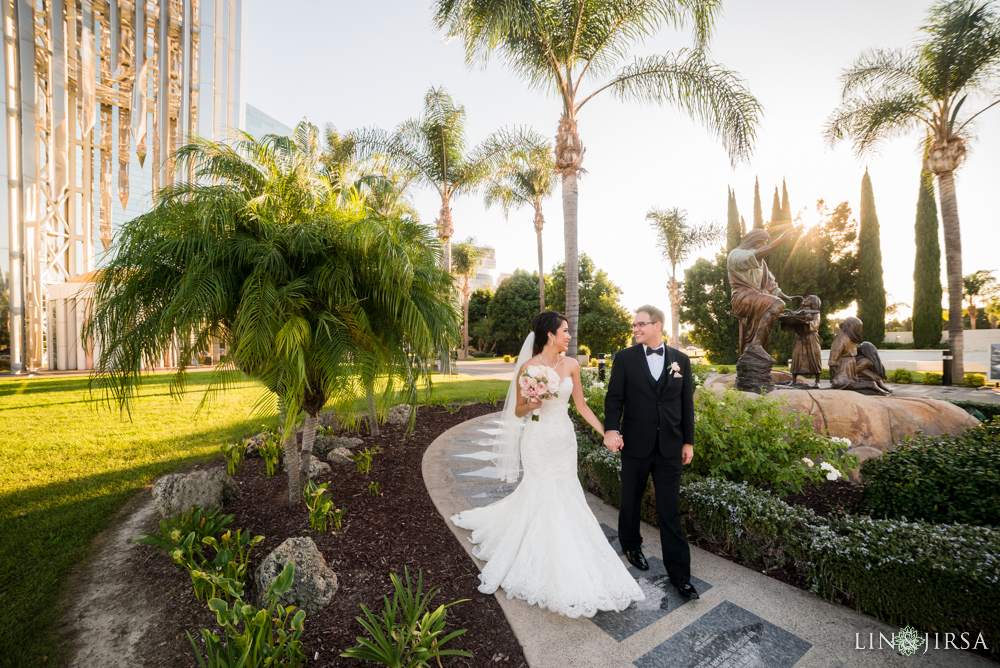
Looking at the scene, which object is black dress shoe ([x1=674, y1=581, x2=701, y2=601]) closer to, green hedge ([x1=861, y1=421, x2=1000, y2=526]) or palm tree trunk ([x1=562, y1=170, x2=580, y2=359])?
green hedge ([x1=861, y1=421, x2=1000, y2=526])

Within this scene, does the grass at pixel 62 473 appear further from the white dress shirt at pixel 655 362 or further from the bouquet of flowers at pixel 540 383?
the white dress shirt at pixel 655 362

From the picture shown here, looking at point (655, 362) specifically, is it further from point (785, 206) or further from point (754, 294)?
point (785, 206)

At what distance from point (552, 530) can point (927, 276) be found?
34.5 metres

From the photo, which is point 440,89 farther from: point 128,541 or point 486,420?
point 128,541

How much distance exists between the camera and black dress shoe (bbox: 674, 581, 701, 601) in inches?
123

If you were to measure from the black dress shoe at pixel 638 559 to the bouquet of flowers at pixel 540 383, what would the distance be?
1.57 metres

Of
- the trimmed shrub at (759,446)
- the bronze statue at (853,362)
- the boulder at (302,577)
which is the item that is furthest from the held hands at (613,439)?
the bronze statue at (853,362)

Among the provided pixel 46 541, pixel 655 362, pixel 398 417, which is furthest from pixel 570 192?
pixel 46 541

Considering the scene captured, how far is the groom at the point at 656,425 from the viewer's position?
10.7 ft

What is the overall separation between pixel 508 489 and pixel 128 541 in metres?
4.11

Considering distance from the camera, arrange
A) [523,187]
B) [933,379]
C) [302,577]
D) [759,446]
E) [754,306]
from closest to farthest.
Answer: [302,577]
[759,446]
[754,306]
[933,379]
[523,187]

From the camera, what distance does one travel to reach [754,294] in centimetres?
778

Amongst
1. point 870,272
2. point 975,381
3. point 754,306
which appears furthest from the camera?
point 870,272

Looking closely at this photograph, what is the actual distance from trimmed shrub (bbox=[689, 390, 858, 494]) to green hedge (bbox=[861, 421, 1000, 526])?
34cm
